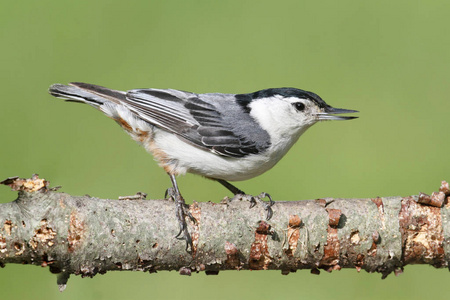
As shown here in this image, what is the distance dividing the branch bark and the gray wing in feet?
1.92

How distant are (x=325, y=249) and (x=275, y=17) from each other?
3.84 m

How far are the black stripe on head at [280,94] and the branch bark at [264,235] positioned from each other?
80 centimetres

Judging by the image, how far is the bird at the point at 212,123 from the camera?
312cm

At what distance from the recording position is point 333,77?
213 inches

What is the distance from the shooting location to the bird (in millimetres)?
3115

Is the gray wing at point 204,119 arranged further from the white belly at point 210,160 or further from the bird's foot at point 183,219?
the bird's foot at point 183,219

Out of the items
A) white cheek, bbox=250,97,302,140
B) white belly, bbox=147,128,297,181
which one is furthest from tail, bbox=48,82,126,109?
white cheek, bbox=250,97,302,140

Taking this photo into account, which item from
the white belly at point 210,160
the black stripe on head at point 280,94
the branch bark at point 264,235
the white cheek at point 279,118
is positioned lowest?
the branch bark at point 264,235

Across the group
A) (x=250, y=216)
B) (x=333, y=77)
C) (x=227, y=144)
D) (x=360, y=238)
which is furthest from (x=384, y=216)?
(x=333, y=77)

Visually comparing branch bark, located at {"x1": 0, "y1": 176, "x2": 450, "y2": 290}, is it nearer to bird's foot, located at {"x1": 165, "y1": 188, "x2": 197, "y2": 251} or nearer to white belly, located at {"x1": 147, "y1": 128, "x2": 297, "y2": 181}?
bird's foot, located at {"x1": 165, "y1": 188, "x2": 197, "y2": 251}

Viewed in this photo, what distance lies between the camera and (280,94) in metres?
3.25

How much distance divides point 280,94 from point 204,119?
1.42 feet

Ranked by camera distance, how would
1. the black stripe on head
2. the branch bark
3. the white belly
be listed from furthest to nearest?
the black stripe on head
the white belly
the branch bark

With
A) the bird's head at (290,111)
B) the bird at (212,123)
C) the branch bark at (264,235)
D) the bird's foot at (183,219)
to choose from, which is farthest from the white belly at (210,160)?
the bird's foot at (183,219)
